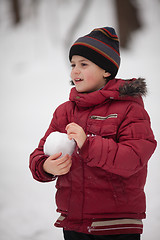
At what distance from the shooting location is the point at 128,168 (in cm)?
103

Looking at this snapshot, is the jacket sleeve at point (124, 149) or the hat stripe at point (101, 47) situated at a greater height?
the hat stripe at point (101, 47)

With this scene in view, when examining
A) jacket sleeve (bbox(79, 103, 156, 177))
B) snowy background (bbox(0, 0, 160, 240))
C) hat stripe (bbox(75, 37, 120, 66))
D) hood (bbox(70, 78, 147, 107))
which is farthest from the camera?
snowy background (bbox(0, 0, 160, 240))

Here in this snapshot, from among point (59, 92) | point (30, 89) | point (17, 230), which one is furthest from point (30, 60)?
point (17, 230)

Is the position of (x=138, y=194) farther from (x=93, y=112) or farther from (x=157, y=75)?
(x=157, y=75)

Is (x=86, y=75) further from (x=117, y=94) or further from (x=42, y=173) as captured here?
(x=42, y=173)

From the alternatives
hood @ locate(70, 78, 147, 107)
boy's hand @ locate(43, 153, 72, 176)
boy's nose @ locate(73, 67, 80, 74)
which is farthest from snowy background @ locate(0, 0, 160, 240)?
boy's nose @ locate(73, 67, 80, 74)

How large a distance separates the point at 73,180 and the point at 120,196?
19cm

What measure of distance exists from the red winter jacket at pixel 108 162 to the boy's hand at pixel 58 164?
54 mm

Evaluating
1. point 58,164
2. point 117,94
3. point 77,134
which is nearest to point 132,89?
point 117,94

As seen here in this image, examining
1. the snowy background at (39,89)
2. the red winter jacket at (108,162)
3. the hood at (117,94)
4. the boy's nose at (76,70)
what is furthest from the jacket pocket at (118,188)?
the snowy background at (39,89)

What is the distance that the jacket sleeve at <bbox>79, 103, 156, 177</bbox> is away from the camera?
3.30 feet

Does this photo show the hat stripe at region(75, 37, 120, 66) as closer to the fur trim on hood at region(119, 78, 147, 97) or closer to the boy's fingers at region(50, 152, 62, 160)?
the fur trim on hood at region(119, 78, 147, 97)

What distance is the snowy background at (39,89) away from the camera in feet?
6.64

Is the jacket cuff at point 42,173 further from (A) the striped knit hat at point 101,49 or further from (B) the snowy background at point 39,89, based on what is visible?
(B) the snowy background at point 39,89
